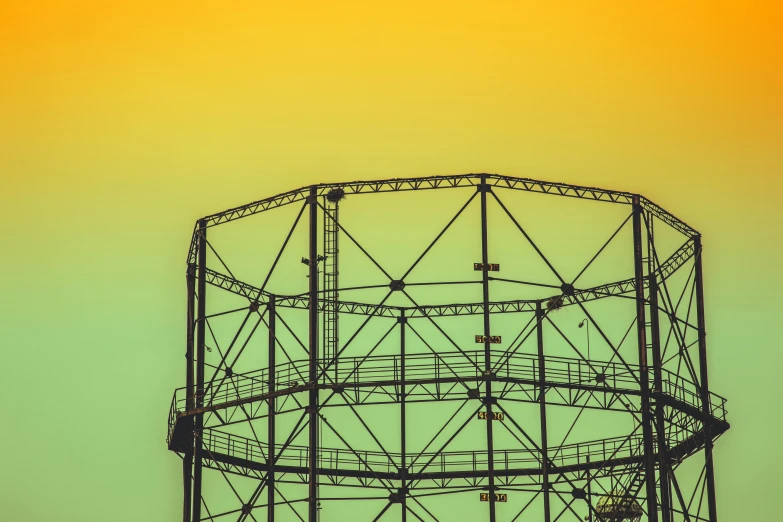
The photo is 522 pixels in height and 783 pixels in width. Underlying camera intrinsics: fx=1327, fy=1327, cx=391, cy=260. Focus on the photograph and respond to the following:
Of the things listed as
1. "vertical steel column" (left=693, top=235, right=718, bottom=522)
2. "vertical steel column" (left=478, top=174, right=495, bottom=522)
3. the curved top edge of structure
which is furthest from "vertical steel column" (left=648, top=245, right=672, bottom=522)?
"vertical steel column" (left=478, top=174, right=495, bottom=522)

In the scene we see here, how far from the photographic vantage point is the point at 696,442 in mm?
45094

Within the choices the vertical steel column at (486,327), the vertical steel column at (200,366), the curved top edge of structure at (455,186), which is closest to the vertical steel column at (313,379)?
the curved top edge of structure at (455,186)

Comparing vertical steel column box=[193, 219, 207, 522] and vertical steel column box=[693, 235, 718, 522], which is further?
vertical steel column box=[693, 235, 718, 522]

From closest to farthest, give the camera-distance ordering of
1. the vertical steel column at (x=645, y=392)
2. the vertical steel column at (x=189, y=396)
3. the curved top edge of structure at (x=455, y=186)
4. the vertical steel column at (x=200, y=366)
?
the vertical steel column at (x=645, y=392), the curved top edge of structure at (x=455, y=186), the vertical steel column at (x=200, y=366), the vertical steel column at (x=189, y=396)

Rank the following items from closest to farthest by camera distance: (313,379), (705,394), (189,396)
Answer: (313,379)
(705,394)
(189,396)

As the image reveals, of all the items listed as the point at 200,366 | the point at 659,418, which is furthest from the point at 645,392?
the point at 200,366

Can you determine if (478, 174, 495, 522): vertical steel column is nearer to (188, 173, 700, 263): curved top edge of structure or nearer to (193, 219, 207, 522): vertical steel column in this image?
(188, 173, 700, 263): curved top edge of structure

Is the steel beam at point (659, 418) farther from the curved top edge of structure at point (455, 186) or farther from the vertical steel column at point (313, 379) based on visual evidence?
the vertical steel column at point (313, 379)

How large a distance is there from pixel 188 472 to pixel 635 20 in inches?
1016

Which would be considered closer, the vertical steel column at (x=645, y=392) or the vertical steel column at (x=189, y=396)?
the vertical steel column at (x=645, y=392)

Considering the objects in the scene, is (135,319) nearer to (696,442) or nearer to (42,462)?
(42,462)

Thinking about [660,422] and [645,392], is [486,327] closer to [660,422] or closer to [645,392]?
[645,392]

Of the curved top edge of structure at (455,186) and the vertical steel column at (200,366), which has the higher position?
the curved top edge of structure at (455,186)

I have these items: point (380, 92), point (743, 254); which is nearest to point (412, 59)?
point (380, 92)
